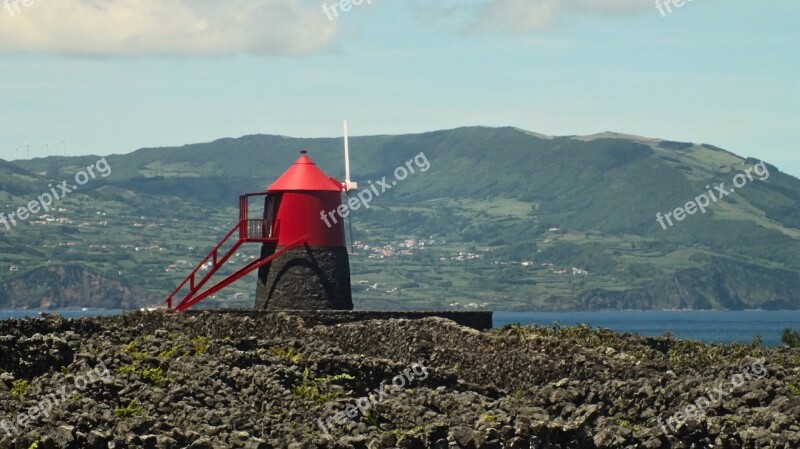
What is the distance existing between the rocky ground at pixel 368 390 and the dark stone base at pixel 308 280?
6554 mm

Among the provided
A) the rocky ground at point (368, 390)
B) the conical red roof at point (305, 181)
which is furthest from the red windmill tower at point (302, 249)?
the rocky ground at point (368, 390)

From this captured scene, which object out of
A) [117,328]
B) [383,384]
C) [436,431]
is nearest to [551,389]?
[383,384]

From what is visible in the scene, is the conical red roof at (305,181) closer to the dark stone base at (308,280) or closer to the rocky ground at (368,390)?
the dark stone base at (308,280)

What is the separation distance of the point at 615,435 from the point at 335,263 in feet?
72.2

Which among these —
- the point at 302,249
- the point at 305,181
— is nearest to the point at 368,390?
the point at 302,249

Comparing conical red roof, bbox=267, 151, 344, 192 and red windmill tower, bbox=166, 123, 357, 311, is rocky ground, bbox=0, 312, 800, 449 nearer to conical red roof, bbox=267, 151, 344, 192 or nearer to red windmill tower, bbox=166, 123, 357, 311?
red windmill tower, bbox=166, 123, 357, 311

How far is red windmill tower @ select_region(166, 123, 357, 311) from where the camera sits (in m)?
48.8

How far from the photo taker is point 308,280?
48781 mm

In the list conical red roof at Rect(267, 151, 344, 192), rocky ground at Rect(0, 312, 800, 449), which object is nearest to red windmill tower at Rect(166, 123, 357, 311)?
conical red roof at Rect(267, 151, 344, 192)

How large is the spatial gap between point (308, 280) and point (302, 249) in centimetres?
100

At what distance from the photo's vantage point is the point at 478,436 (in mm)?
26234

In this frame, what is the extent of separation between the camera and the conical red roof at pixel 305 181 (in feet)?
162

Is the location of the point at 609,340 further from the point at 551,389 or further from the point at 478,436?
the point at 478,436

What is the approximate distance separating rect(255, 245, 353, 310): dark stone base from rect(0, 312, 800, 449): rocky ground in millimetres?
6554
